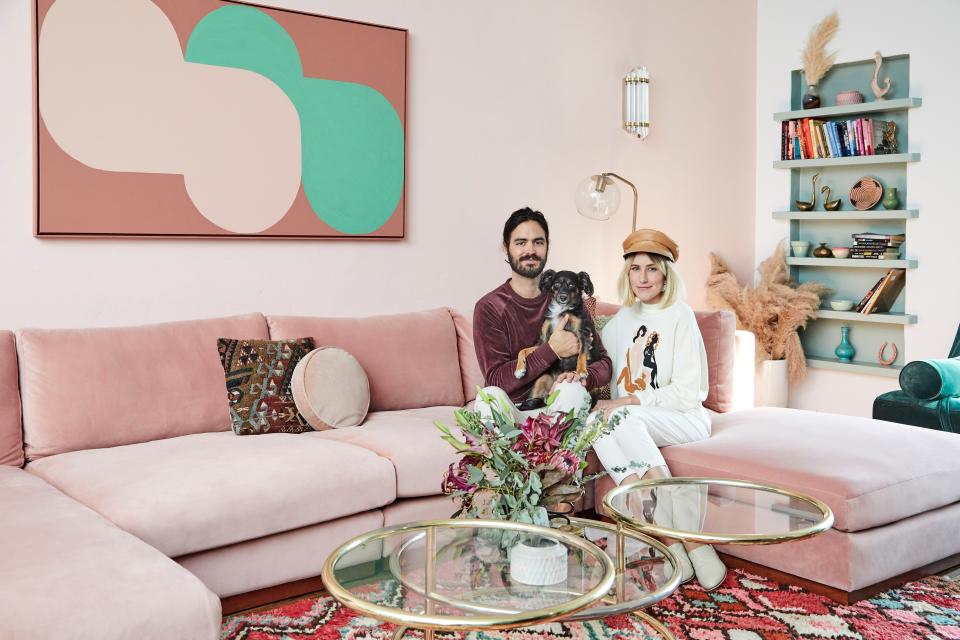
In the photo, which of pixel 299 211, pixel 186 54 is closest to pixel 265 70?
pixel 186 54

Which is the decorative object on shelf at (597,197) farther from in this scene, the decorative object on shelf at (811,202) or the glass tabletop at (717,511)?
the glass tabletop at (717,511)

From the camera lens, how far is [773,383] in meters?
5.28

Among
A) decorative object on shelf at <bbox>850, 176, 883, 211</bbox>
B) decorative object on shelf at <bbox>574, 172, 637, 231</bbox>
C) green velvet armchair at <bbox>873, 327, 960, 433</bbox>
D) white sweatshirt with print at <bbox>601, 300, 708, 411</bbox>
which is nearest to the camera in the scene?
white sweatshirt with print at <bbox>601, 300, 708, 411</bbox>

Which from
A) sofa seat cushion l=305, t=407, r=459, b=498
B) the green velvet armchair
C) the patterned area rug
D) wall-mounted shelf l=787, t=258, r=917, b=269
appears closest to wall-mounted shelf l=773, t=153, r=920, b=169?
wall-mounted shelf l=787, t=258, r=917, b=269

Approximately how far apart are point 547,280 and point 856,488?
134 cm

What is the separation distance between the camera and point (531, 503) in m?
2.11

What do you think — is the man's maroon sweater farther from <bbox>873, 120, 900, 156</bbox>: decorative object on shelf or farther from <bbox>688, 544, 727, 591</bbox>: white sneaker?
<bbox>873, 120, 900, 156</bbox>: decorative object on shelf

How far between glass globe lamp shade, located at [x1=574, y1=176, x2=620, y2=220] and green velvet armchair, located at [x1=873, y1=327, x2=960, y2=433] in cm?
147

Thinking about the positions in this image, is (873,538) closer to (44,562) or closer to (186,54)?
(44,562)

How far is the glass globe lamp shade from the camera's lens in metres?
4.48

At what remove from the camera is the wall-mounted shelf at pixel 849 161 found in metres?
4.98

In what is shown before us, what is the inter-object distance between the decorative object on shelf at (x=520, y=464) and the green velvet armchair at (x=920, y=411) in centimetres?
218

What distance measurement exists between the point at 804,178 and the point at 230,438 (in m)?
3.91

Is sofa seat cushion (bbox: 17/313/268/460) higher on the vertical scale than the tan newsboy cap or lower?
lower
